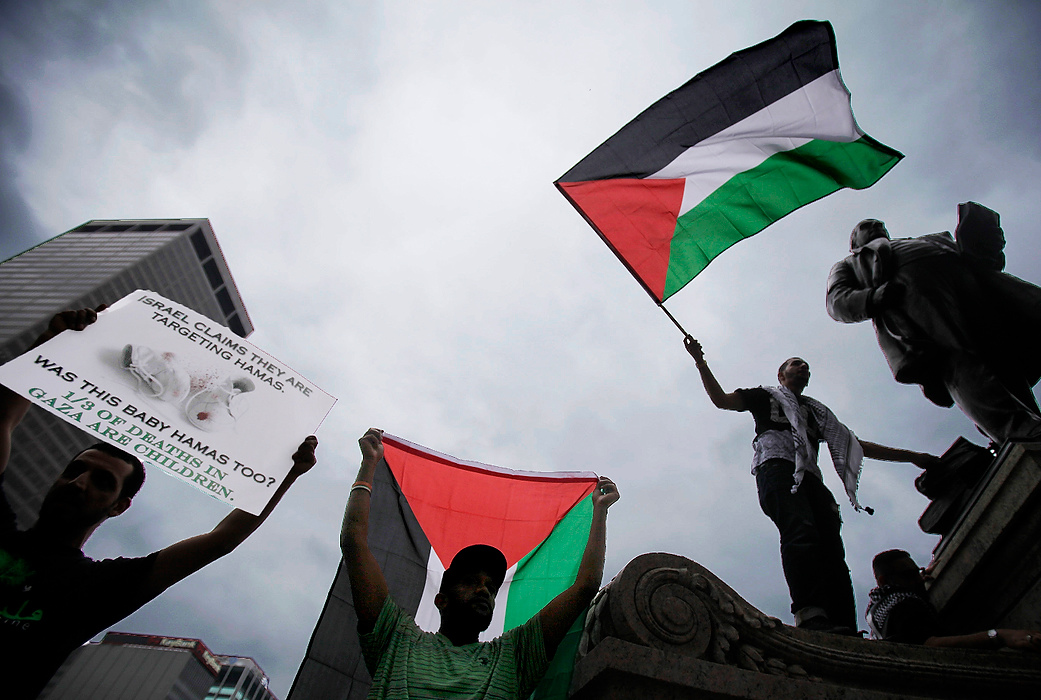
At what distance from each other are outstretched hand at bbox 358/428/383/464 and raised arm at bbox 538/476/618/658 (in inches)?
48.4

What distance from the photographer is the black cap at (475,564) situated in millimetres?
2830

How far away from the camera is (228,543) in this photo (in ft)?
9.07

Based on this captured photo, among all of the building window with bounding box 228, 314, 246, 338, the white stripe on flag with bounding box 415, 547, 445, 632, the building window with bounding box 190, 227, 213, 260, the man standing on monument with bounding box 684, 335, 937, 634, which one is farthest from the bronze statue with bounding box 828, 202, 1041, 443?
the building window with bounding box 228, 314, 246, 338

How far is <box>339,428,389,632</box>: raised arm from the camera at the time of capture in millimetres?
2512

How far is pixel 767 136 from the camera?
620 centimetres

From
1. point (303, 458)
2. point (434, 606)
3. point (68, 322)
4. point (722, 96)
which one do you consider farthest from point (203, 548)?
point (722, 96)

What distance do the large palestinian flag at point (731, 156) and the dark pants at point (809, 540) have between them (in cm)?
237

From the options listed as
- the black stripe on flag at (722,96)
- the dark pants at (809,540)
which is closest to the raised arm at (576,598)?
the dark pants at (809,540)

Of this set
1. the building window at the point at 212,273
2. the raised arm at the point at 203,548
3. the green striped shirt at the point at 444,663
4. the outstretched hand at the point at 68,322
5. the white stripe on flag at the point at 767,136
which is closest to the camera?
the green striped shirt at the point at 444,663

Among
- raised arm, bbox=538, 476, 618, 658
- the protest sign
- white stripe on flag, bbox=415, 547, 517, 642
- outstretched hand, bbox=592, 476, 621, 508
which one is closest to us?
raised arm, bbox=538, 476, 618, 658

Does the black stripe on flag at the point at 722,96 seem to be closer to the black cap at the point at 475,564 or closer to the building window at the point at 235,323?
the black cap at the point at 475,564

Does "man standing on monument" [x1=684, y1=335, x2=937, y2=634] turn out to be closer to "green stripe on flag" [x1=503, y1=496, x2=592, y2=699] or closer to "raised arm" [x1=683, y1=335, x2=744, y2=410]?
"raised arm" [x1=683, y1=335, x2=744, y2=410]

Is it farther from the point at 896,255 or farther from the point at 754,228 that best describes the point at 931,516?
the point at 754,228

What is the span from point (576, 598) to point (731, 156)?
524 centimetres
